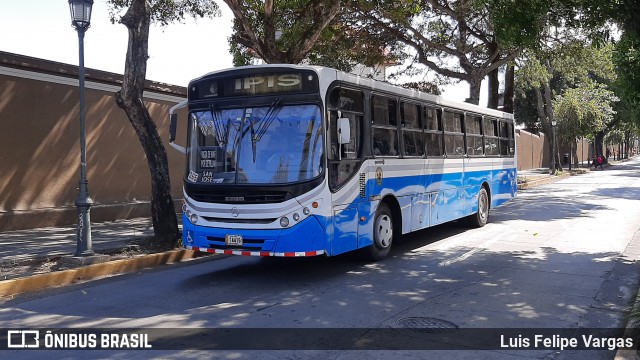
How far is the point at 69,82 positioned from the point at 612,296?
13.0 m

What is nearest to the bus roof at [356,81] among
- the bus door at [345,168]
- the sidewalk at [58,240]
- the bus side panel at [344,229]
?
the bus door at [345,168]

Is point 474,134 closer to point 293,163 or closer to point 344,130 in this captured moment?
point 344,130

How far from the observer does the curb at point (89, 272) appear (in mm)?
7750

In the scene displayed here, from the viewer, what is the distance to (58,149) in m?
14.0

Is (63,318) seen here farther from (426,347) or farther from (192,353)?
(426,347)

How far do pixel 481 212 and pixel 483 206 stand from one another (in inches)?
10.8

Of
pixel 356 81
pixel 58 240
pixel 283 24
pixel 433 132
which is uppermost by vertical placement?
pixel 283 24

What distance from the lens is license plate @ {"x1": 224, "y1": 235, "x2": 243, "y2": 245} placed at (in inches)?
311

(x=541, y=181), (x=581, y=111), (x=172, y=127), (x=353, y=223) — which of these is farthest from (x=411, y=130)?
(x=581, y=111)

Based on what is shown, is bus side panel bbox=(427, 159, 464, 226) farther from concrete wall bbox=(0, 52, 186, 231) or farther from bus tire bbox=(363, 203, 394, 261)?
concrete wall bbox=(0, 52, 186, 231)

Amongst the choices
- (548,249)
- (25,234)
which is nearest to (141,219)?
(25,234)

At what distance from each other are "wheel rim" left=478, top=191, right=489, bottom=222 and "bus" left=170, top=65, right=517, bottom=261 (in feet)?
15.2

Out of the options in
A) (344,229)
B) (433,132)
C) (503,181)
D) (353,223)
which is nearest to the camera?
(344,229)

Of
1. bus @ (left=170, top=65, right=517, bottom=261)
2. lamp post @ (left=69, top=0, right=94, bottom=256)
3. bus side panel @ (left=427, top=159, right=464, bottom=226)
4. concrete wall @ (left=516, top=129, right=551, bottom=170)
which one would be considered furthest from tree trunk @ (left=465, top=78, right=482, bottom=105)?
concrete wall @ (left=516, top=129, right=551, bottom=170)
